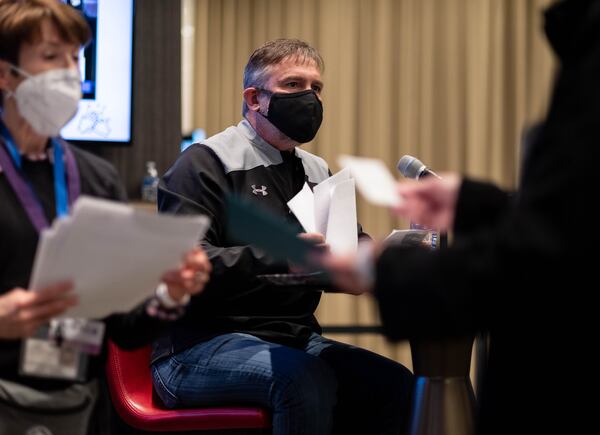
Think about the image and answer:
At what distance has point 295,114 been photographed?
10.6 feet

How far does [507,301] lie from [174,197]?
1.81 m

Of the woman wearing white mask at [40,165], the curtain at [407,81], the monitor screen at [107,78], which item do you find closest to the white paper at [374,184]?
the woman wearing white mask at [40,165]

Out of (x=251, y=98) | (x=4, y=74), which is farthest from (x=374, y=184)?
(x=251, y=98)

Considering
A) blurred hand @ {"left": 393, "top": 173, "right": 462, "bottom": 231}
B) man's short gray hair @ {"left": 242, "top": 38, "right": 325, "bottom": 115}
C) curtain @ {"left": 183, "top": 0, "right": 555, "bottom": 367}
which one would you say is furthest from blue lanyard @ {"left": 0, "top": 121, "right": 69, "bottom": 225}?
curtain @ {"left": 183, "top": 0, "right": 555, "bottom": 367}

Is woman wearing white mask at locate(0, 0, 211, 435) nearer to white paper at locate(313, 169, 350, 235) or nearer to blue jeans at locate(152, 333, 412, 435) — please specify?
blue jeans at locate(152, 333, 412, 435)

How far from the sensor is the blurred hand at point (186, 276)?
1.76 meters

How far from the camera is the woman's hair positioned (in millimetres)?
1827

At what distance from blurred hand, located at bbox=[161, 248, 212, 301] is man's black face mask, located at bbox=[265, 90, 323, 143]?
1.50 meters

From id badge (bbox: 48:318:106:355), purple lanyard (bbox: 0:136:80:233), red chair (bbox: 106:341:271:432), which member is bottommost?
red chair (bbox: 106:341:271:432)

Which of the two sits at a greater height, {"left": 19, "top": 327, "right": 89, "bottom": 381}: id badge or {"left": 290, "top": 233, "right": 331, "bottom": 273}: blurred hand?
{"left": 290, "top": 233, "right": 331, "bottom": 273}: blurred hand

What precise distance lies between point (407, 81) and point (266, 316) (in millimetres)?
3557

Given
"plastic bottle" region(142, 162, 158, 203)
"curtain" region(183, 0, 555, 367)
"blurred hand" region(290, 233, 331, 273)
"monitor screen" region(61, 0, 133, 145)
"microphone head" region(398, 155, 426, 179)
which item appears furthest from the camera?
"curtain" region(183, 0, 555, 367)

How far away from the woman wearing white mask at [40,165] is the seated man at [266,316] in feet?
2.70

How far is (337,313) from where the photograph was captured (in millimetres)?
6109
